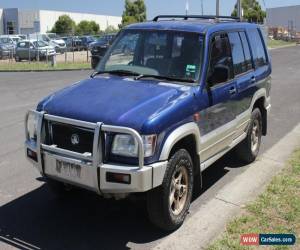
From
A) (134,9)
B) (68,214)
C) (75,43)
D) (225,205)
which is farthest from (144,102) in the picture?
(134,9)

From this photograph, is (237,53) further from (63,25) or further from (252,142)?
(63,25)

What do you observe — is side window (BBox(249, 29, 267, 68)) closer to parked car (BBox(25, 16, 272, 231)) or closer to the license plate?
parked car (BBox(25, 16, 272, 231))

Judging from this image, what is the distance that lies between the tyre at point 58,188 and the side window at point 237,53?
2.58m

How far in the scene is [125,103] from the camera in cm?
479

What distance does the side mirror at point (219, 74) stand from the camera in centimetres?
551

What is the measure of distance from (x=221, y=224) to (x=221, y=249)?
2.21 feet

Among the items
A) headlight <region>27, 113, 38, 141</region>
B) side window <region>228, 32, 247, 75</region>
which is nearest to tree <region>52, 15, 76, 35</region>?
side window <region>228, 32, 247, 75</region>

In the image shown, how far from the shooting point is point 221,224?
518 cm

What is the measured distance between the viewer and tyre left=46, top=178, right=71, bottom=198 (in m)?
5.67

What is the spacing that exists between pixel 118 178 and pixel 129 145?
30 centimetres

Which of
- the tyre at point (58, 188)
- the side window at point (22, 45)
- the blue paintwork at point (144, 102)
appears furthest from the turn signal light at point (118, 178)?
the side window at point (22, 45)

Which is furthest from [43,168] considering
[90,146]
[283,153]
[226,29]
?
[283,153]

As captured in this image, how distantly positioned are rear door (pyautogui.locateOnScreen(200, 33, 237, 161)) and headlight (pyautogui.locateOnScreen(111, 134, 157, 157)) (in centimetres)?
108

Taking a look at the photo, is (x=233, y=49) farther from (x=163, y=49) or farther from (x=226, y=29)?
(x=163, y=49)
